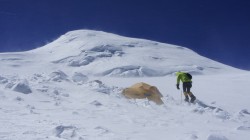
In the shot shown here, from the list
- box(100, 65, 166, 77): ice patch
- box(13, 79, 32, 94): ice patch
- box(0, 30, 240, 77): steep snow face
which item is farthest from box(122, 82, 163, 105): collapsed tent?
box(100, 65, 166, 77): ice patch

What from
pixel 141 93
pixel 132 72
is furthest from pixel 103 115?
pixel 132 72

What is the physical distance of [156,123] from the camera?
29.5ft

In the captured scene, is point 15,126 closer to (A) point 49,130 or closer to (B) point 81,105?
(A) point 49,130

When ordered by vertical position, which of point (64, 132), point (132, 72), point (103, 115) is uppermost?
point (132, 72)

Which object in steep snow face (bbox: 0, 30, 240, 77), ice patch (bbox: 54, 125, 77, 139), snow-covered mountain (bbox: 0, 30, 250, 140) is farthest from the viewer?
steep snow face (bbox: 0, 30, 240, 77)

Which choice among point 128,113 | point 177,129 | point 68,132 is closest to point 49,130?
point 68,132

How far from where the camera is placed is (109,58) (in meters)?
47.6

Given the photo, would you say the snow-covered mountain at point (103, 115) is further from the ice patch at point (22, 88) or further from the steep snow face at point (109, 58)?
the steep snow face at point (109, 58)

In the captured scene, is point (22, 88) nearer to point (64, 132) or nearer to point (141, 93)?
point (141, 93)

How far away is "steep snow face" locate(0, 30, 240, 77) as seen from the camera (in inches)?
1617

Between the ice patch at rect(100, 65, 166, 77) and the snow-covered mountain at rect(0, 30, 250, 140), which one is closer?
the snow-covered mountain at rect(0, 30, 250, 140)

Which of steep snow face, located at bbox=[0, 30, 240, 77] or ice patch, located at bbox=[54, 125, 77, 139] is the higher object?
steep snow face, located at bbox=[0, 30, 240, 77]

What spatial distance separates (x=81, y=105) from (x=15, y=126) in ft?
13.8

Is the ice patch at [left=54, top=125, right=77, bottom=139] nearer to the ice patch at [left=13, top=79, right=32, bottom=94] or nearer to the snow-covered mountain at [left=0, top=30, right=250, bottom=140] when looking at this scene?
the snow-covered mountain at [left=0, top=30, right=250, bottom=140]
